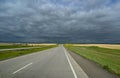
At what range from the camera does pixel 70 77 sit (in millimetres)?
8656

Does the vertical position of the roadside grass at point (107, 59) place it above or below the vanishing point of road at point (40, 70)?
below

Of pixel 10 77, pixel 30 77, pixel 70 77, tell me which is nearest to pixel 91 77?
pixel 70 77

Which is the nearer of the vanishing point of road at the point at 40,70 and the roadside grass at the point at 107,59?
the vanishing point of road at the point at 40,70

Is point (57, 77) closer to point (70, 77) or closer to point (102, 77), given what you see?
point (70, 77)

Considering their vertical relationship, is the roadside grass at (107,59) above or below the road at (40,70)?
below

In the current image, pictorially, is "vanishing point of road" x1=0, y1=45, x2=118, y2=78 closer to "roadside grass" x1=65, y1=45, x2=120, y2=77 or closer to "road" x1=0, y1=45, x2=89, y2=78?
"road" x1=0, y1=45, x2=89, y2=78

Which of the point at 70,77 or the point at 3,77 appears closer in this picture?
the point at 3,77

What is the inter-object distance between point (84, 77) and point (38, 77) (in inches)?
98.1

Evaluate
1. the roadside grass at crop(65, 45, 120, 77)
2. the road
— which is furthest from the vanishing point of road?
the roadside grass at crop(65, 45, 120, 77)

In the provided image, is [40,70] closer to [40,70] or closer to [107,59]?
[40,70]

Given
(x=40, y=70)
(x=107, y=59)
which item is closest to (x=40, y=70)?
(x=40, y=70)

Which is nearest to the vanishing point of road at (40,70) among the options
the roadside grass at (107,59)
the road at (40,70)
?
the road at (40,70)

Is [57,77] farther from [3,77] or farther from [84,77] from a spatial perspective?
[3,77]

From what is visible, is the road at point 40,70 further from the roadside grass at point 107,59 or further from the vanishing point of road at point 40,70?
the roadside grass at point 107,59
